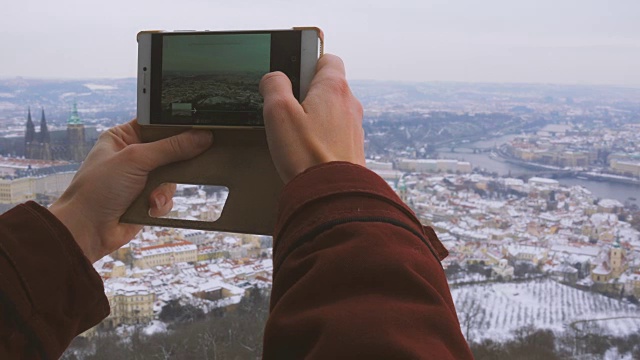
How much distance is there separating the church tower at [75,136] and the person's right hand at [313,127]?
0.96m

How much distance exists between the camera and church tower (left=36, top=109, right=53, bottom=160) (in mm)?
1766

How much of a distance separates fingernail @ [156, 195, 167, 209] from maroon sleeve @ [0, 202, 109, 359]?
12 cm

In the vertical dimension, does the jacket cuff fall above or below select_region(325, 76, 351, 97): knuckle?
below

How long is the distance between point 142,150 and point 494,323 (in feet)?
4.58

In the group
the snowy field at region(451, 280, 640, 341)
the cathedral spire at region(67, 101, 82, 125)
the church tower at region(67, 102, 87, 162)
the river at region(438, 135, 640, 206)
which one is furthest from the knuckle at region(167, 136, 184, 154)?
the river at region(438, 135, 640, 206)

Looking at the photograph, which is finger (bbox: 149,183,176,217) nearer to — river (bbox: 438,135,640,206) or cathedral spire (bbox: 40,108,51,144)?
cathedral spire (bbox: 40,108,51,144)

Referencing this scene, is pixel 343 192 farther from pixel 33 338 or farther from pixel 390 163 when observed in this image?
pixel 390 163

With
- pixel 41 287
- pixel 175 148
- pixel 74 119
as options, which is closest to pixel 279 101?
pixel 175 148

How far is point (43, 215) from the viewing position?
69 centimetres

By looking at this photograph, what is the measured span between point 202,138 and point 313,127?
24 centimetres

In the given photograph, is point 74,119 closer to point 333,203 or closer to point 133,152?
point 133,152

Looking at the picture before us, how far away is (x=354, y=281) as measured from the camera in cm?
35

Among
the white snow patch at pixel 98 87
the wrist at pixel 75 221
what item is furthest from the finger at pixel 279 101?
the white snow patch at pixel 98 87

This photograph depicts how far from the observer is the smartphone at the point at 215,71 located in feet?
2.28
